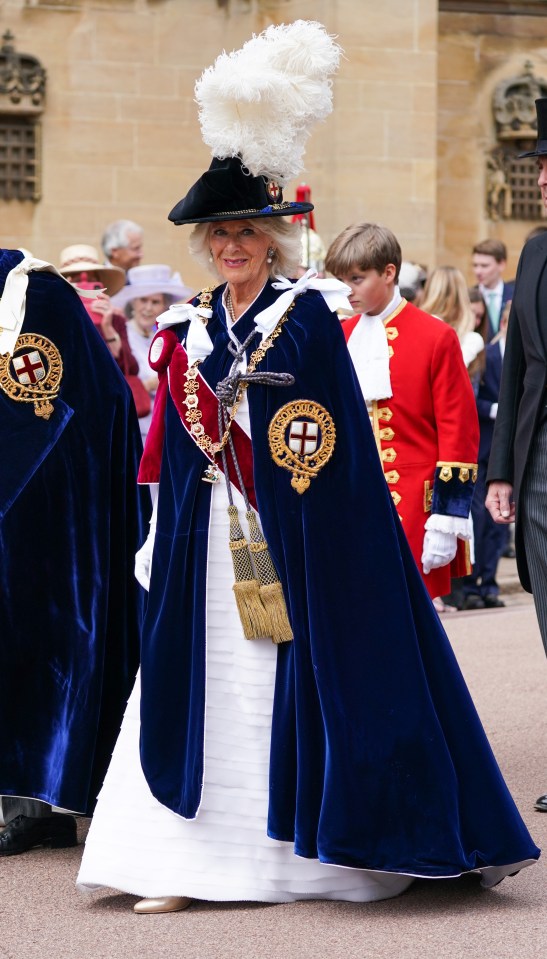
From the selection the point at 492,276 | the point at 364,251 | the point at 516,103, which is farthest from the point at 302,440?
the point at 516,103

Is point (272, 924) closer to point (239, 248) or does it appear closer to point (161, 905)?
point (161, 905)

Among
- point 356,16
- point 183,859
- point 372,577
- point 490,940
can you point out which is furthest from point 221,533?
point 356,16

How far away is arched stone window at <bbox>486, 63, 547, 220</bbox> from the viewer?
15.1 m

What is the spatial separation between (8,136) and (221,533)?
372 inches

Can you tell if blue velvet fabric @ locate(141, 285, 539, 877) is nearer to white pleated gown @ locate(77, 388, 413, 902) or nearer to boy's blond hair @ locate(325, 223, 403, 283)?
white pleated gown @ locate(77, 388, 413, 902)

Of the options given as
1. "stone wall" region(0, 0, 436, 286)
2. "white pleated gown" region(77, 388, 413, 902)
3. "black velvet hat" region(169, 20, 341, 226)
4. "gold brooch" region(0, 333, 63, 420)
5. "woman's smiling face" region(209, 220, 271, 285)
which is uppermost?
"stone wall" region(0, 0, 436, 286)

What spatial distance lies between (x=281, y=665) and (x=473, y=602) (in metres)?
5.51

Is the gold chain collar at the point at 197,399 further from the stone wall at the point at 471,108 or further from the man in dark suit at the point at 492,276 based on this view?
the stone wall at the point at 471,108

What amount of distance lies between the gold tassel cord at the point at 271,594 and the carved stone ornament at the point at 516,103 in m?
11.5

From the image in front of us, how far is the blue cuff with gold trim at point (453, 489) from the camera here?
18.1 ft

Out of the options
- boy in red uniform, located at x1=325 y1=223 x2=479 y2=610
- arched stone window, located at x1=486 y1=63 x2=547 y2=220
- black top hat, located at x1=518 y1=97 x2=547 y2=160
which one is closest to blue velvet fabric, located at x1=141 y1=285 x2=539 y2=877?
black top hat, located at x1=518 y1=97 x2=547 y2=160

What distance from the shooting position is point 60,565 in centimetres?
495

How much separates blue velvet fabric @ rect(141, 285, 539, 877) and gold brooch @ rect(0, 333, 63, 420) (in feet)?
2.34

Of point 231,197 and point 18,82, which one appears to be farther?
point 18,82
